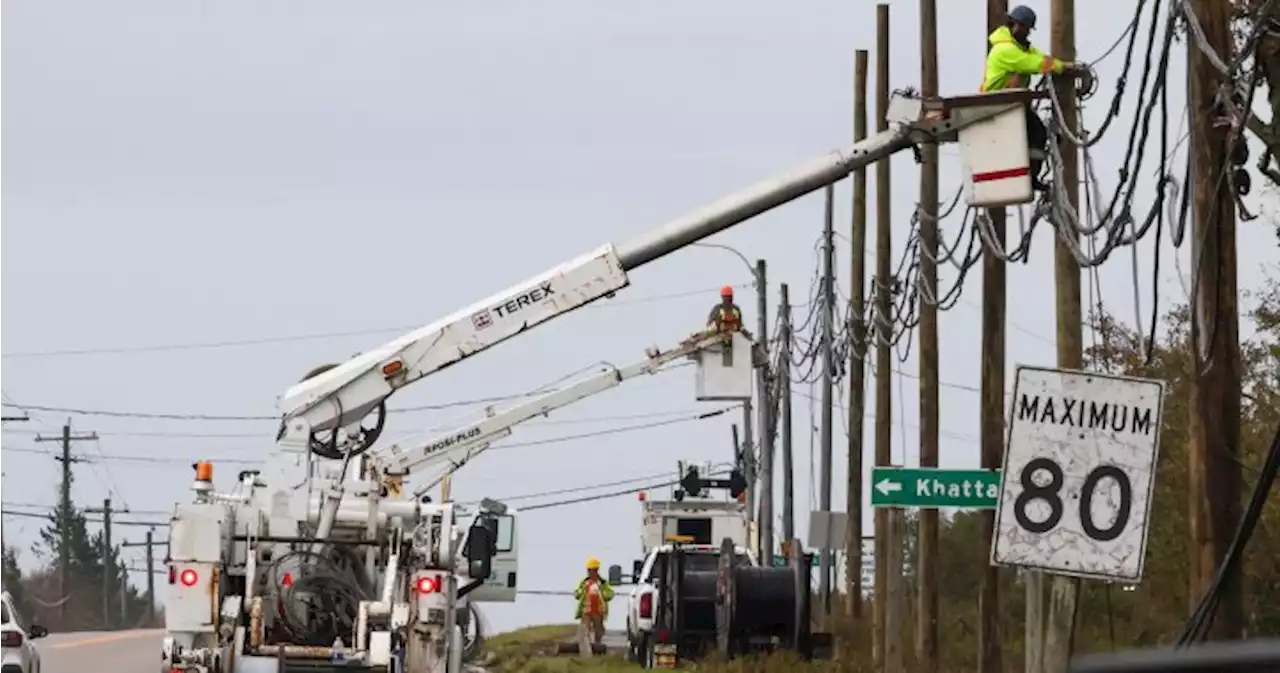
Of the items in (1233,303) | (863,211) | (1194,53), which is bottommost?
(1233,303)

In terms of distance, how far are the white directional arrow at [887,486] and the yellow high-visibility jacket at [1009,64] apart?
10.3 ft

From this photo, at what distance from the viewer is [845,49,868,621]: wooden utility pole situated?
40.9 m

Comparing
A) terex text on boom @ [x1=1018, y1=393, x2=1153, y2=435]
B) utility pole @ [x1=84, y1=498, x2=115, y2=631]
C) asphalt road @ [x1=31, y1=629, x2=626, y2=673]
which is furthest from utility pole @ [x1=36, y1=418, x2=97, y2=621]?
terex text on boom @ [x1=1018, y1=393, x2=1153, y2=435]

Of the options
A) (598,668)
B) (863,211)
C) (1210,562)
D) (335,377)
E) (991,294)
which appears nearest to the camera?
(1210,562)

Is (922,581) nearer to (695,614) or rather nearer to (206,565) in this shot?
(695,614)

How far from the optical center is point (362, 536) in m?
21.7

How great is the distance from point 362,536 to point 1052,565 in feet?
35.4

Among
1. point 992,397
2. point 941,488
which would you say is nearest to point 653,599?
point 992,397

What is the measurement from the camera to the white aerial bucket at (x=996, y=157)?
19.2 m

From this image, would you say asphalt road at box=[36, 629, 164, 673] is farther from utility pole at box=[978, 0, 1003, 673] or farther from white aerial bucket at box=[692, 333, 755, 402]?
utility pole at box=[978, 0, 1003, 673]

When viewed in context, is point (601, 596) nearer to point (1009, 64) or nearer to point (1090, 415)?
point (1009, 64)

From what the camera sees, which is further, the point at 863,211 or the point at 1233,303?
the point at 863,211

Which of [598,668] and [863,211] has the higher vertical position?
[863,211]

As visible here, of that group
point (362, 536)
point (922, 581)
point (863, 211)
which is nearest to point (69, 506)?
point (863, 211)
